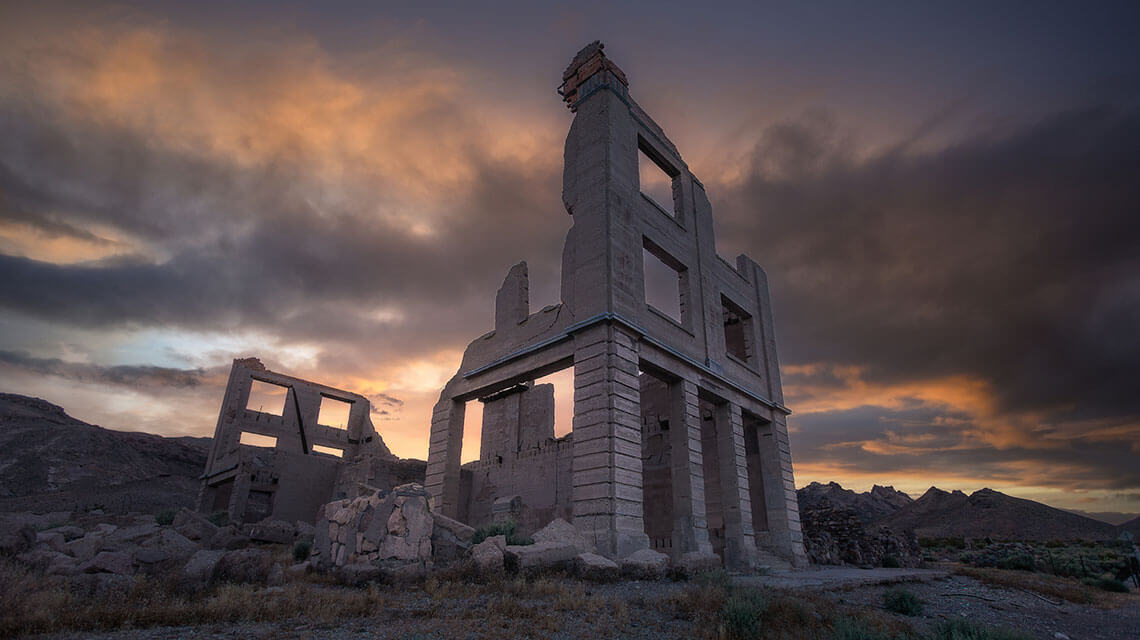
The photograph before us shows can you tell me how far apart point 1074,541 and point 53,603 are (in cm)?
5531

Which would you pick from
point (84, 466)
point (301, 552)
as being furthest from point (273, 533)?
point (84, 466)

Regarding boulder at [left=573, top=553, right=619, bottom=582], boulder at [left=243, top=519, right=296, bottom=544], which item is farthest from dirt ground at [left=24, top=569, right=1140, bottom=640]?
boulder at [left=243, top=519, right=296, bottom=544]

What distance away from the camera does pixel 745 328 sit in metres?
20.2

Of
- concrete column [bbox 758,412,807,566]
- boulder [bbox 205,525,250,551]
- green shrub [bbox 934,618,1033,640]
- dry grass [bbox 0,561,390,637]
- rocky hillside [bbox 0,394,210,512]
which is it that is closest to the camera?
dry grass [bbox 0,561,390,637]

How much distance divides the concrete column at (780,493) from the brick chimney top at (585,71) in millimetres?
12301

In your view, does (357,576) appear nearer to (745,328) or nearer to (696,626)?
(696,626)

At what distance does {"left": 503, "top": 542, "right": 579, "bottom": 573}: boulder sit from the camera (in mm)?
8688

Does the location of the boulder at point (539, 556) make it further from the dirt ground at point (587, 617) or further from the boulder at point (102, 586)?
the boulder at point (102, 586)

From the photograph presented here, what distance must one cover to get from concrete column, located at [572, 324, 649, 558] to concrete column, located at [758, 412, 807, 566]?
765cm

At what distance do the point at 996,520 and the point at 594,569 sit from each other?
52.4 metres

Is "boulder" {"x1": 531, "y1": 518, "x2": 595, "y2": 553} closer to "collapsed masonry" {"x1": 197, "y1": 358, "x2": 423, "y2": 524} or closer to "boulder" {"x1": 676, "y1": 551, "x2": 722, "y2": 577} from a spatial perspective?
"boulder" {"x1": 676, "y1": 551, "x2": 722, "y2": 577}

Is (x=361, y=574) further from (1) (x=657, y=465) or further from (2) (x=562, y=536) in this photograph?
(1) (x=657, y=465)

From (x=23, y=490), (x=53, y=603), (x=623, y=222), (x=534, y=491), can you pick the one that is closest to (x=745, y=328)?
(x=623, y=222)

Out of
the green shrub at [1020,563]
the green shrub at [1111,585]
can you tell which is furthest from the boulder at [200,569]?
the green shrub at [1020,563]
